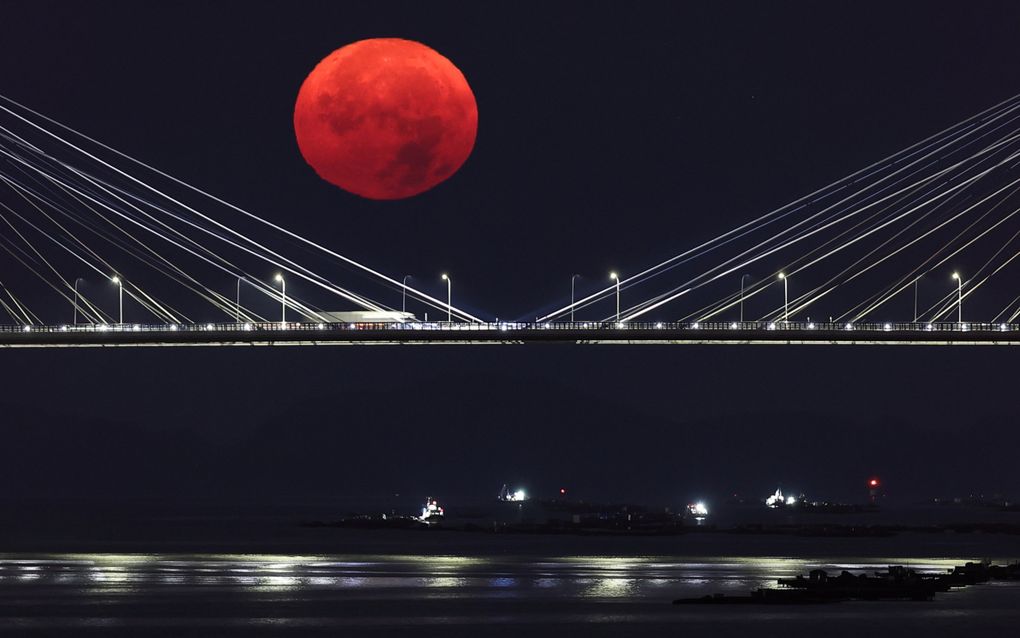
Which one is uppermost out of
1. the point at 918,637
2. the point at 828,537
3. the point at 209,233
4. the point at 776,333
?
the point at 209,233

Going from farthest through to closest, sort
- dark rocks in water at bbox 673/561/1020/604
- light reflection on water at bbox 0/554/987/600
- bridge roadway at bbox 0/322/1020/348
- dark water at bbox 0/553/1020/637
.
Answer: bridge roadway at bbox 0/322/1020/348, light reflection on water at bbox 0/554/987/600, dark rocks in water at bbox 673/561/1020/604, dark water at bbox 0/553/1020/637

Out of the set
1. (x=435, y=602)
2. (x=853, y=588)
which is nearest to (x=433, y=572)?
(x=435, y=602)

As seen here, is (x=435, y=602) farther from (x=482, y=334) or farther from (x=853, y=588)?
(x=482, y=334)

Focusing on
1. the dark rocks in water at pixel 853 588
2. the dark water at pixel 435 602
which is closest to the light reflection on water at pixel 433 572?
the dark water at pixel 435 602

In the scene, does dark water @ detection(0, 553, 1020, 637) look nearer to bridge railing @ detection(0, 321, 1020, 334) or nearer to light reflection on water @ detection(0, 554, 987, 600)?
light reflection on water @ detection(0, 554, 987, 600)

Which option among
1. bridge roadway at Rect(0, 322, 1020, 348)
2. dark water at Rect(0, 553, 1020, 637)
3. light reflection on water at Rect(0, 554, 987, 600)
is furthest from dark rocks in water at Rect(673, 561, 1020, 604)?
bridge roadway at Rect(0, 322, 1020, 348)

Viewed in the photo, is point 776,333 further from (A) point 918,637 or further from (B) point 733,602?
(A) point 918,637

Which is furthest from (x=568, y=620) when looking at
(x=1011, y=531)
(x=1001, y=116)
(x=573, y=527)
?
(x=1011, y=531)
